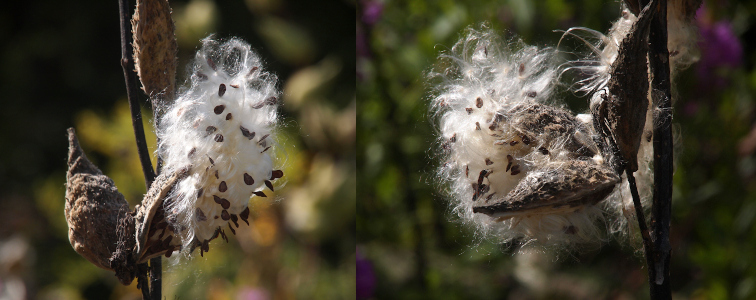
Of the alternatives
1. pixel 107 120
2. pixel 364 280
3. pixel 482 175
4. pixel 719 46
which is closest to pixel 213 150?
pixel 482 175

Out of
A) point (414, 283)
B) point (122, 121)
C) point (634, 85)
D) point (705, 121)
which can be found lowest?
point (414, 283)

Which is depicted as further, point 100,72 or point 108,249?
point 100,72

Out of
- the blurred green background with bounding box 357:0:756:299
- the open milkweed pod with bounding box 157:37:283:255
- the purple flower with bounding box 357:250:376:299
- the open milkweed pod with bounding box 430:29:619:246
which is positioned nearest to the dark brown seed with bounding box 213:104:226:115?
the open milkweed pod with bounding box 157:37:283:255

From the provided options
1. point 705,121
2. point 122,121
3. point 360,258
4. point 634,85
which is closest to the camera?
point 634,85

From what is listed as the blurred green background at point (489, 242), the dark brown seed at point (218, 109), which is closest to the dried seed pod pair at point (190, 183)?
the dark brown seed at point (218, 109)

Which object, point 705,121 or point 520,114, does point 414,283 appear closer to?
point 705,121

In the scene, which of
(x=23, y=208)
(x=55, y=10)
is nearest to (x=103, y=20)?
(x=55, y=10)
